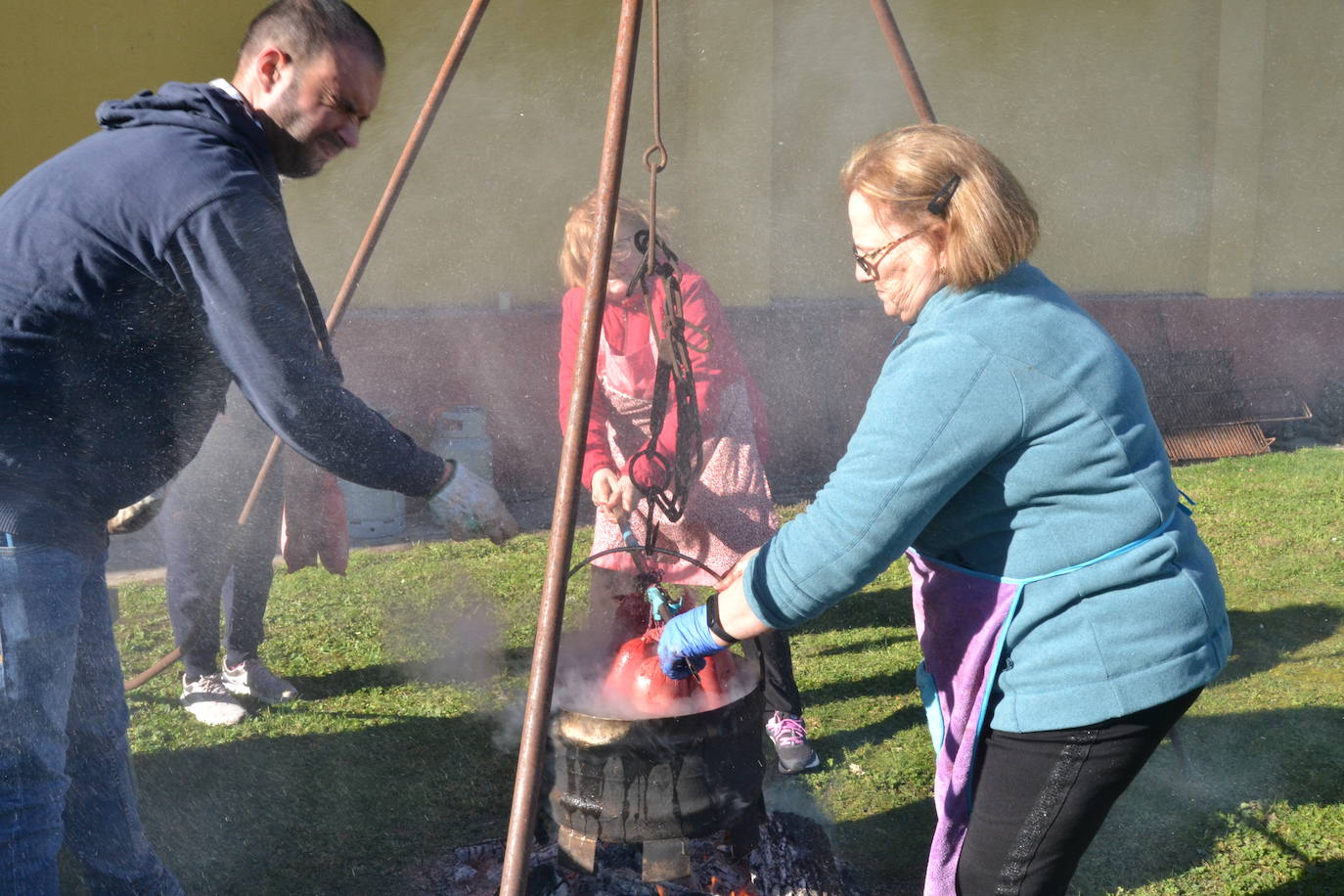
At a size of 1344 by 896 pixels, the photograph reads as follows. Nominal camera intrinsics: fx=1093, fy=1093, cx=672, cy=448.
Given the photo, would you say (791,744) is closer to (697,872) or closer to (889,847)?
(889,847)

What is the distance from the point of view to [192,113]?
2.22m

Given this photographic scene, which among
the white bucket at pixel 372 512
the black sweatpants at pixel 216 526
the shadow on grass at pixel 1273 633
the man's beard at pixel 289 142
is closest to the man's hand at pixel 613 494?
the black sweatpants at pixel 216 526

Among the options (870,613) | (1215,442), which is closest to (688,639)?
(870,613)

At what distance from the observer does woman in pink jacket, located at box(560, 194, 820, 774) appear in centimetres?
394

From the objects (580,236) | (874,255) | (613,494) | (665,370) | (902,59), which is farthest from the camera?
(580,236)

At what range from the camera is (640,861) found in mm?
3068

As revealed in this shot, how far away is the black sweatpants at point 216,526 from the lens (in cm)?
423

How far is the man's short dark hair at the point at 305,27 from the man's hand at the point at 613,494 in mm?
1709

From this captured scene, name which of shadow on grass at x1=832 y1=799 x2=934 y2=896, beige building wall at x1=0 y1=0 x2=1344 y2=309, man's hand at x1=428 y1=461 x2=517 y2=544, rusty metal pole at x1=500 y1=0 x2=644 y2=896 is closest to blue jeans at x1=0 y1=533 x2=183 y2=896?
man's hand at x1=428 y1=461 x2=517 y2=544

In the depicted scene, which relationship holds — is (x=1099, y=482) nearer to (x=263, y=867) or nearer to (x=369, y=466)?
(x=369, y=466)

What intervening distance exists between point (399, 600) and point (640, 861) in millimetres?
3195

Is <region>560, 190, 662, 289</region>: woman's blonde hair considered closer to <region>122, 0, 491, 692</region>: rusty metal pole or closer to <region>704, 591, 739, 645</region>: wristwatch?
<region>122, 0, 491, 692</region>: rusty metal pole

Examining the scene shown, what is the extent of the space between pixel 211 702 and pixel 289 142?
285 cm

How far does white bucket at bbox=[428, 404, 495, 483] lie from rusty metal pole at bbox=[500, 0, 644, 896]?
489 centimetres
